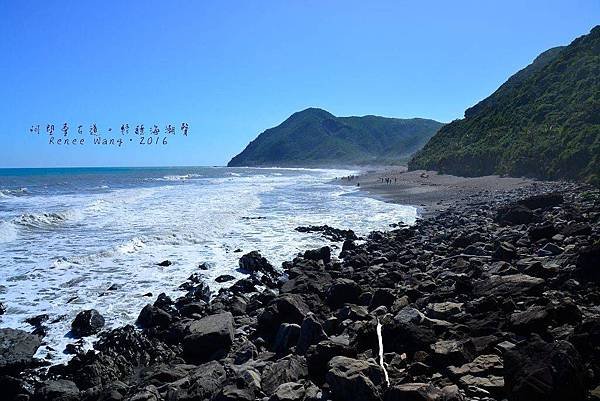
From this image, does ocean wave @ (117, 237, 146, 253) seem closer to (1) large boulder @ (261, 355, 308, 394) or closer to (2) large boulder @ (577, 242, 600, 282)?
(1) large boulder @ (261, 355, 308, 394)

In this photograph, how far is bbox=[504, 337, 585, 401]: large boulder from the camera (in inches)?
149

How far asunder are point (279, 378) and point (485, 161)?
46798mm

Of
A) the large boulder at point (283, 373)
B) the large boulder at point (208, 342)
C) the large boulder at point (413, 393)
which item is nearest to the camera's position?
the large boulder at point (413, 393)

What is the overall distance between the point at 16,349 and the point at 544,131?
150 ft

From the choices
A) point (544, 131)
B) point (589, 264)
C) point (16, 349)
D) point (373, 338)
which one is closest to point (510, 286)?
point (589, 264)

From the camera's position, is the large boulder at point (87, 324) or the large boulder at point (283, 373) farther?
the large boulder at point (87, 324)

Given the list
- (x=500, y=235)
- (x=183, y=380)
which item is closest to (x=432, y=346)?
(x=183, y=380)

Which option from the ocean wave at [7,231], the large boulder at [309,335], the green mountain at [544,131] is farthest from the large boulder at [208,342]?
the green mountain at [544,131]

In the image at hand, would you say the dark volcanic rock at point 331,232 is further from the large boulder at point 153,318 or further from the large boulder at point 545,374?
the large boulder at point 545,374

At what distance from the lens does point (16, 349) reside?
24.8 feet

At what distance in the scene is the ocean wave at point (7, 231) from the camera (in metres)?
19.0

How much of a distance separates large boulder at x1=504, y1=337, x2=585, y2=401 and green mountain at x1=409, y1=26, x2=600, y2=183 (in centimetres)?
2518

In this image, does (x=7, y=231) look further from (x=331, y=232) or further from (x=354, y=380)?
(x=354, y=380)

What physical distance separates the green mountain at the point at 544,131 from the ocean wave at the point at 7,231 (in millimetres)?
31108
